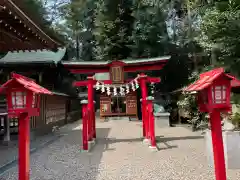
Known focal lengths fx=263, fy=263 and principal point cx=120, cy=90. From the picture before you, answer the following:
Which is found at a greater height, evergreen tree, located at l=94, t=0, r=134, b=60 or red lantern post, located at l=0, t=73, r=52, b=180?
evergreen tree, located at l=94, t=0, r=134, b=60

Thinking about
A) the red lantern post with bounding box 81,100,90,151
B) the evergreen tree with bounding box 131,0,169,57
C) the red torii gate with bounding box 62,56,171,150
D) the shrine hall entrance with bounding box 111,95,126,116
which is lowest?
the red lantern post with bounding box 81,100,90,151

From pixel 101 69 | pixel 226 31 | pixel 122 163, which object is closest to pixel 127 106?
pixel 101 69

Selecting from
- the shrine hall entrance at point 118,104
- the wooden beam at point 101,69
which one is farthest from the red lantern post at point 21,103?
the shrine hall entrance at point 118,104

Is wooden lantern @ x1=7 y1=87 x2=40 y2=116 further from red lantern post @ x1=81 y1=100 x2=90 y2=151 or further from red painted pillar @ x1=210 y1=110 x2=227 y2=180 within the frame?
red lantern post @ x1=81 y1=100 x2=90 y2=151

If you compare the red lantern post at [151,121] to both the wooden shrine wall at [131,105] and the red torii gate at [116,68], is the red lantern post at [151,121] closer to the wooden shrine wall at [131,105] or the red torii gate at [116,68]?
the red torii gate at [116,68]

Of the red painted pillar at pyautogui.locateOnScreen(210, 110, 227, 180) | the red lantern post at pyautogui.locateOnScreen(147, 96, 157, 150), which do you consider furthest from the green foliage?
the red painted pillar at pyautogui.locateOnScreen(210, 110, 227, 180)

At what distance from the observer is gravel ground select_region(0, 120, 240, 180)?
550 centimetres

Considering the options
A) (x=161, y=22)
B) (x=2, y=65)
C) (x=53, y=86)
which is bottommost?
(x=53, y=86)

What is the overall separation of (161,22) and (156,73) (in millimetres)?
4094

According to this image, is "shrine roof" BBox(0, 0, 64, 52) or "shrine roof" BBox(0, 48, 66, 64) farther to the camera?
"shrine roof" BBox(0, 48, 66, 64)

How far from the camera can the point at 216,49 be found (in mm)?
9703

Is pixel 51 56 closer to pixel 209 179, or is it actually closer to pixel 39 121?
pixel 39 121

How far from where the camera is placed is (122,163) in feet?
22.0

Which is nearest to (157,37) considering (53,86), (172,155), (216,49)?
(53,86)
